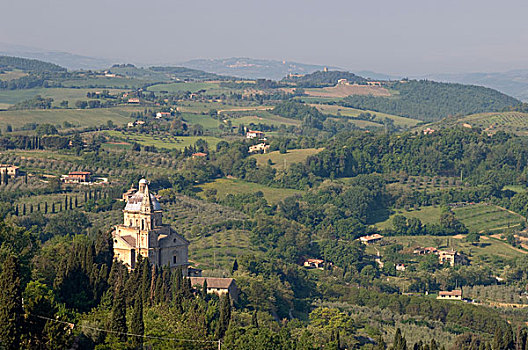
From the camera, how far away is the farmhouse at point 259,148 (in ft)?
551

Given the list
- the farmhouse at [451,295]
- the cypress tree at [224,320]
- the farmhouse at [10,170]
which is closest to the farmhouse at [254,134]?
the farmhouse at [10,170]

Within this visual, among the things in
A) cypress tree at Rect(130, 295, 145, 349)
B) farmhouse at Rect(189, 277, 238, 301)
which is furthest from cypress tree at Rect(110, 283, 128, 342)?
farmhouse at Rect(189, 277, 238, 301)

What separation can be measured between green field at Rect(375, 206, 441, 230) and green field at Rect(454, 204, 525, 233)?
3.06 meters

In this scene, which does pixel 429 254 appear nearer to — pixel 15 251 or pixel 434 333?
pixel 434 333

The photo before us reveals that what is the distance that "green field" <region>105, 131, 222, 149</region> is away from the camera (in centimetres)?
16375

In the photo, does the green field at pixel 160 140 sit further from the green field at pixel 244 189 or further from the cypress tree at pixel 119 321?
the cypress tree at pixel 119 321

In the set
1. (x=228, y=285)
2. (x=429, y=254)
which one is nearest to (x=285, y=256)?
(x=429, y=254)

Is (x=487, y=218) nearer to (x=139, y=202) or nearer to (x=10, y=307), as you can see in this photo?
(x=139, y=202)

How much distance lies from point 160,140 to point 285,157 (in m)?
24.4

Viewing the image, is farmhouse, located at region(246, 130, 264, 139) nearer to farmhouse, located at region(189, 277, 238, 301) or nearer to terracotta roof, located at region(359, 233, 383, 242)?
terracotta roof, located at region(359, 233, 383, 242)

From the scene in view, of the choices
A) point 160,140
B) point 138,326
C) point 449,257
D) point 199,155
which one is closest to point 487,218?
point 449,257

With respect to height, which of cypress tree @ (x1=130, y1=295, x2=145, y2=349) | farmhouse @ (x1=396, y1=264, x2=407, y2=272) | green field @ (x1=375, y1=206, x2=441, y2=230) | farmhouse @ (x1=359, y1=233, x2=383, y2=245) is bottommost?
farmhouse @ (x1=396, y1=264, x2=407, y2=272)

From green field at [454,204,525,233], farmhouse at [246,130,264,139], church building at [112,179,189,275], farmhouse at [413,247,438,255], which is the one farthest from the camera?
farmhouse at [246,130,264,139]

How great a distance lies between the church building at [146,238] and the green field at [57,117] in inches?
4090
